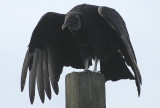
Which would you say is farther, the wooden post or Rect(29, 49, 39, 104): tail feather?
Rect(29, 49, 39, 104): tail feather

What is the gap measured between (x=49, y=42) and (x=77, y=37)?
0.36m

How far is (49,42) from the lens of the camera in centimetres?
A: 546

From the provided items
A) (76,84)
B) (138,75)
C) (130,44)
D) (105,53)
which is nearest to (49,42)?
(105,53)

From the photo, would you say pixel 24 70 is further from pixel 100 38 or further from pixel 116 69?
pixel 116 69

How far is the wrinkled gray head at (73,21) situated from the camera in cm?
528

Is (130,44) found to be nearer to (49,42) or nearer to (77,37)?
(77,37)

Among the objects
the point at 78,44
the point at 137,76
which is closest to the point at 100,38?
the point at 78,44

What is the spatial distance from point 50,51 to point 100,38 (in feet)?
2.07

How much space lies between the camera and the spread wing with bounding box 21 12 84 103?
5148mm

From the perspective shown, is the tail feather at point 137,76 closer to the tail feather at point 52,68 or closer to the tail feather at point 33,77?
the tail feather at point 52,68

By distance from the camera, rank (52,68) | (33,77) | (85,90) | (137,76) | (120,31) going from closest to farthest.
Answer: (85,90) → (137,76) → (120,31) → (33,77) → (52,68)

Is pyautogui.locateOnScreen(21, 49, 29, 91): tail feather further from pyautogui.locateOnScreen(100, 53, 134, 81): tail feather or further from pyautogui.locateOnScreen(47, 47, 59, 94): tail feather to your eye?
pyautogui.locateOnScreen(100, 53, 134, 81): tail feather

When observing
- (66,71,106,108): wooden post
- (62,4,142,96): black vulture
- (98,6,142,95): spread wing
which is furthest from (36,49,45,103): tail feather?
(66,71,106,108): wooden post

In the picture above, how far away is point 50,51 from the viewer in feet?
17.9
